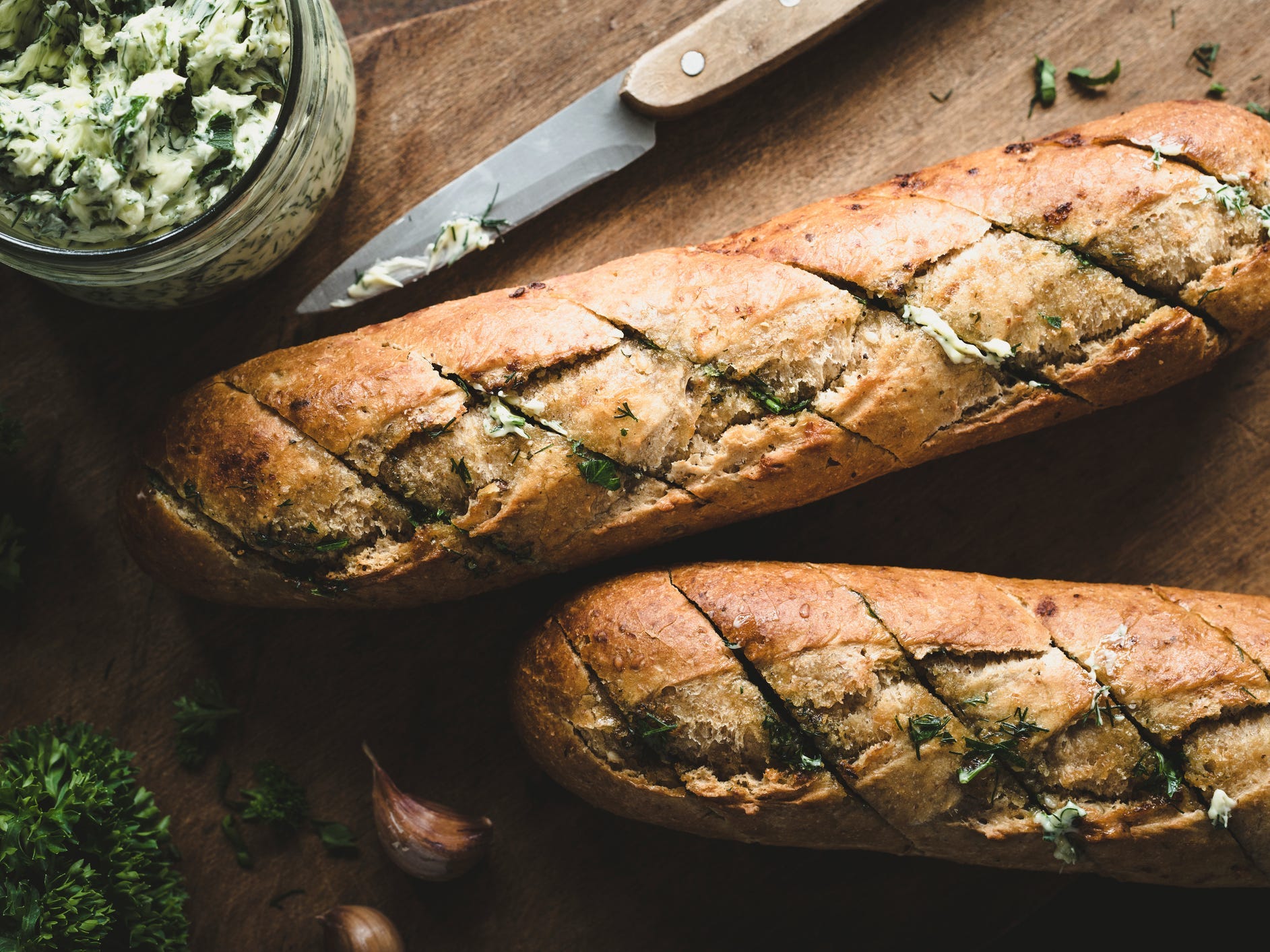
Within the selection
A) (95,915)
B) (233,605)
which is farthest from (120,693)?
(95,915)

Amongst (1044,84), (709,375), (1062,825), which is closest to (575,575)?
(709,375)

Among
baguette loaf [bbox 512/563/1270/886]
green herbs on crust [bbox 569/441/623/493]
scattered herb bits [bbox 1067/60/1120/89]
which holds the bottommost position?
baguette loaf [bbox 512/563/1270/886]

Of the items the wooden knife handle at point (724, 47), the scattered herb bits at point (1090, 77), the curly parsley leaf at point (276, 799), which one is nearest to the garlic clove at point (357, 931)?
the curly parsley leaf at point (276, 799)

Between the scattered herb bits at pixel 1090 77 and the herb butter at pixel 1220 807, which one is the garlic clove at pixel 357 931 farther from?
the scattered herb bits at pixel 1090 77

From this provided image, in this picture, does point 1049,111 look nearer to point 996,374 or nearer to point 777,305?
point 996,374

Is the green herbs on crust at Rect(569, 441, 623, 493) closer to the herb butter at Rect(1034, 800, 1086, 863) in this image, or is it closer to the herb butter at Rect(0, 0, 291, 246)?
the herb butter at Rect(0, 0, 291, 246)

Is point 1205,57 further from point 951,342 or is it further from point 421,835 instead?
point 421,835

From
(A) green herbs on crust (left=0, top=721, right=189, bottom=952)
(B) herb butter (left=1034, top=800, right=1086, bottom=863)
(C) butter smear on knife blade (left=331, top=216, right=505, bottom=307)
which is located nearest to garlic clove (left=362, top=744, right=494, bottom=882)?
(A) green herbs on crust (left=0, top=721, right=189, bottom=952)
